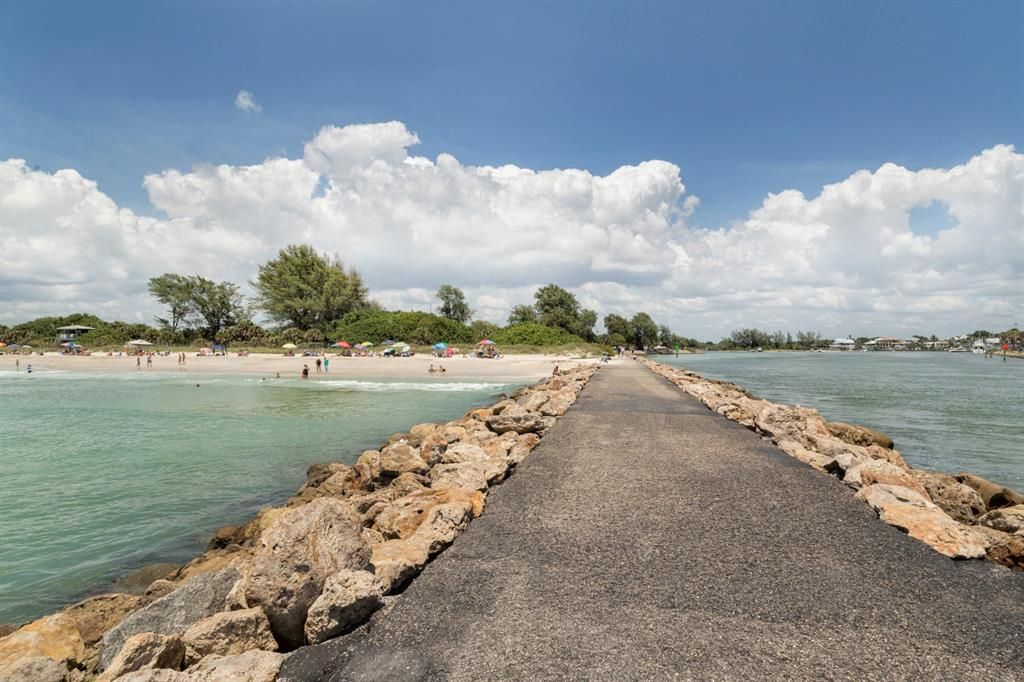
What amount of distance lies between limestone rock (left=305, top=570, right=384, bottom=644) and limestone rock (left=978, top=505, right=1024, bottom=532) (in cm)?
586

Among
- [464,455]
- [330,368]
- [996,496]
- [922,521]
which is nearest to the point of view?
[922,521]

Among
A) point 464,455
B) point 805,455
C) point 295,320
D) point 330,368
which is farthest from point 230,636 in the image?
point 295,320

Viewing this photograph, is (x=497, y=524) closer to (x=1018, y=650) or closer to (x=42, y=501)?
(x=1018, y=650)

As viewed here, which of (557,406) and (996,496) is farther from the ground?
(557,406)

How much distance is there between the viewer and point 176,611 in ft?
12.8

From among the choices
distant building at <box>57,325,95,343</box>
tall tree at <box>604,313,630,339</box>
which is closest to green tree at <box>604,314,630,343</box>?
tall tree at <box>604,313,630,339</box>

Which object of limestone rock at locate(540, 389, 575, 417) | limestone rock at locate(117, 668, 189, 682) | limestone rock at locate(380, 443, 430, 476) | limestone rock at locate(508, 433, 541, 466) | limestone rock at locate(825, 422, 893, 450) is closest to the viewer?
limestone rock at locate(117, 668, 189, 682)

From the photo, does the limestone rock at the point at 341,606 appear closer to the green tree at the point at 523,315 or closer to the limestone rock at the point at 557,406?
the limestone rock at the point at 557,406

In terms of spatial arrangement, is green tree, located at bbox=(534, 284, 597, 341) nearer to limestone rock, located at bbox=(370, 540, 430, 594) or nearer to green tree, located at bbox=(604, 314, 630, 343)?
green tree, located at bbox=(604, 314, 630, 343)

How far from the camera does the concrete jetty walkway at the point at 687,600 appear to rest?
2.84m

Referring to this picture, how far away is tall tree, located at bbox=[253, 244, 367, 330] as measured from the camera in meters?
79.9

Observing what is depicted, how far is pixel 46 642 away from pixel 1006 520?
839 cm

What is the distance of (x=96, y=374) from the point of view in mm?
40844

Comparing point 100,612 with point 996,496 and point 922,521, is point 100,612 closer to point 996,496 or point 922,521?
point 922,521
